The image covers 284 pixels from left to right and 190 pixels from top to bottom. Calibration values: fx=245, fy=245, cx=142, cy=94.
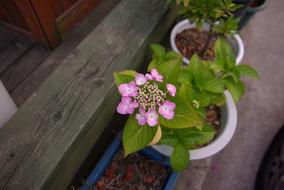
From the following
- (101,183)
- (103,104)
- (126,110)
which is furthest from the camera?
Answer: (101,183)

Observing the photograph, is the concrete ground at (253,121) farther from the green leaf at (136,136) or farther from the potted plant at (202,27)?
the green leaf at (136,136)

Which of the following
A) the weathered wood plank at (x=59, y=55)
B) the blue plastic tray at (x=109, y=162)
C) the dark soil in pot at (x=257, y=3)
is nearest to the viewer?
the blue plastic tray at (x=109, y=162)

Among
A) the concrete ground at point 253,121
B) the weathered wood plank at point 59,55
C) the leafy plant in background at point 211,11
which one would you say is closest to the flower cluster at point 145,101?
the leafy plant in background at point 211,11

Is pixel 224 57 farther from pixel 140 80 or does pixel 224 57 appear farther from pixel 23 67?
pixel 23 67

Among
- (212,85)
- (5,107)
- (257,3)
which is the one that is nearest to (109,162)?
(5,107)

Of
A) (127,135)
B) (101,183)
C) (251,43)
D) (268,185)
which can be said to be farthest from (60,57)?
(251,43)

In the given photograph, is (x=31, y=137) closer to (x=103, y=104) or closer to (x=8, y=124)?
(x=8, y=124)
